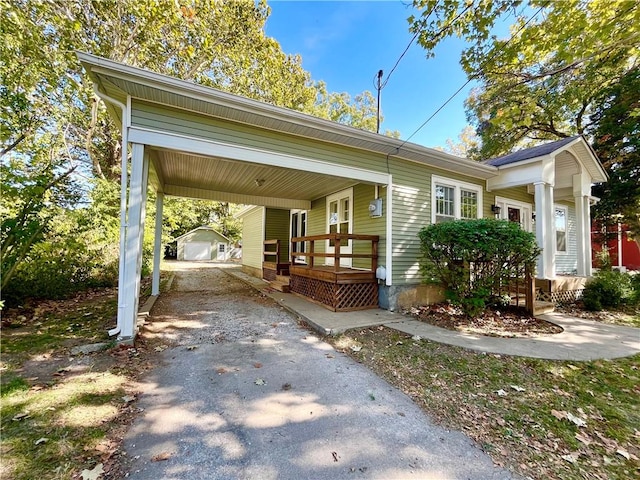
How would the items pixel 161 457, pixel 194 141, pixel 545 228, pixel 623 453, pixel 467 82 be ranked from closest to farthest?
pixel 161 457
pixel 623 453
pixel 194 141
pixel 467 82
pixel 545 228

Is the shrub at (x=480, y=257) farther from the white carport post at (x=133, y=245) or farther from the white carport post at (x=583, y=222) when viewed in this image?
the white carport post at (x=133, y=245)

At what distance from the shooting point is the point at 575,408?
263 cm

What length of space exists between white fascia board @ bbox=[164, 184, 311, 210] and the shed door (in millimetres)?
20459

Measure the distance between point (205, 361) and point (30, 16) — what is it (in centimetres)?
1169

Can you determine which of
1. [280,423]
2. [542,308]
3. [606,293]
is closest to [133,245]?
[280,423]

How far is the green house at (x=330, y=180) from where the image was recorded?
160 inches

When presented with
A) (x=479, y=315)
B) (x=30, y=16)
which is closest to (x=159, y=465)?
(x=479, y=315)

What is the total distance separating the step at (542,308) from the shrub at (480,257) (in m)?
1.07

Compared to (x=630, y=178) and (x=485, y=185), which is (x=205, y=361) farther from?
(x=630, y=178)

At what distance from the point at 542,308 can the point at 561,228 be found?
6.70 meters

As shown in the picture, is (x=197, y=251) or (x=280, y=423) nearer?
(x=280, y=423)

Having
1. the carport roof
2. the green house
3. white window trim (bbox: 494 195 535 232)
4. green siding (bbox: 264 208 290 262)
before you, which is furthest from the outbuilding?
white window trim (bbox: 494 195 535 232)

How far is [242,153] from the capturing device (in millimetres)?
4812

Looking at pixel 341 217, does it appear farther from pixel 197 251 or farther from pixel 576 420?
pixel 197 251
